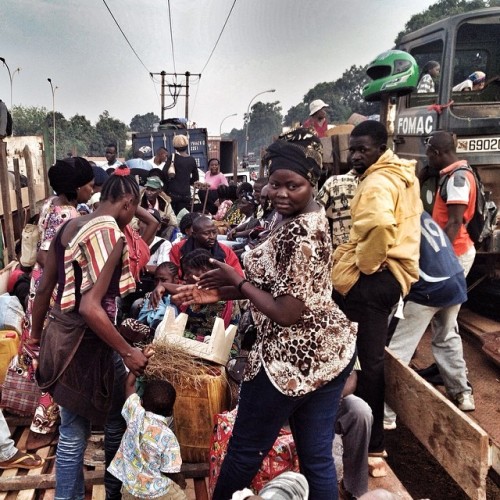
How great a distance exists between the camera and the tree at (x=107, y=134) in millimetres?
49750

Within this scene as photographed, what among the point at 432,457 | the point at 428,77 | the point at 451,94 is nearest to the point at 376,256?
the point at 432,457

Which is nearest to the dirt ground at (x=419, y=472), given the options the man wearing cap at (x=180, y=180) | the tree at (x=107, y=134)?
the man wearing cap at (x=180, y=180)

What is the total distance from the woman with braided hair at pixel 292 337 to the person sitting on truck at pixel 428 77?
4420 millimetres

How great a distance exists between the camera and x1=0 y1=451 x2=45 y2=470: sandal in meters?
3.11

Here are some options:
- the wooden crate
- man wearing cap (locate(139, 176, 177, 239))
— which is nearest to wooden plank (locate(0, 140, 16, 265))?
man wearing cap (locate(139, 176, 177, 239))

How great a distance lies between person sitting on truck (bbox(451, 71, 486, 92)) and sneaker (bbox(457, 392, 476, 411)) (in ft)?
11.1

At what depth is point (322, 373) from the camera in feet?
6.58

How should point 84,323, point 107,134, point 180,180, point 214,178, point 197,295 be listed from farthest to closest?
point 107,134 → point 214,178 → point 180,180 → point 84,323 → point 197,295

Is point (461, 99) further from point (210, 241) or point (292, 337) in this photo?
point (292, 337)

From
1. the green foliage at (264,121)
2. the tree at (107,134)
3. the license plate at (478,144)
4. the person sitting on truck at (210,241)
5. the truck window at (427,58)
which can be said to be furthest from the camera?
the green foliage at (264,121)

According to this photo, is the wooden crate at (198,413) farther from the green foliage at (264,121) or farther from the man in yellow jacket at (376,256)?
the green foliage at (264,121)

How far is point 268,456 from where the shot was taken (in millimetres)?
2498

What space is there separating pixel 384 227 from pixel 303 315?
96 centimetres

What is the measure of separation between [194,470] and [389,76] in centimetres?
389
